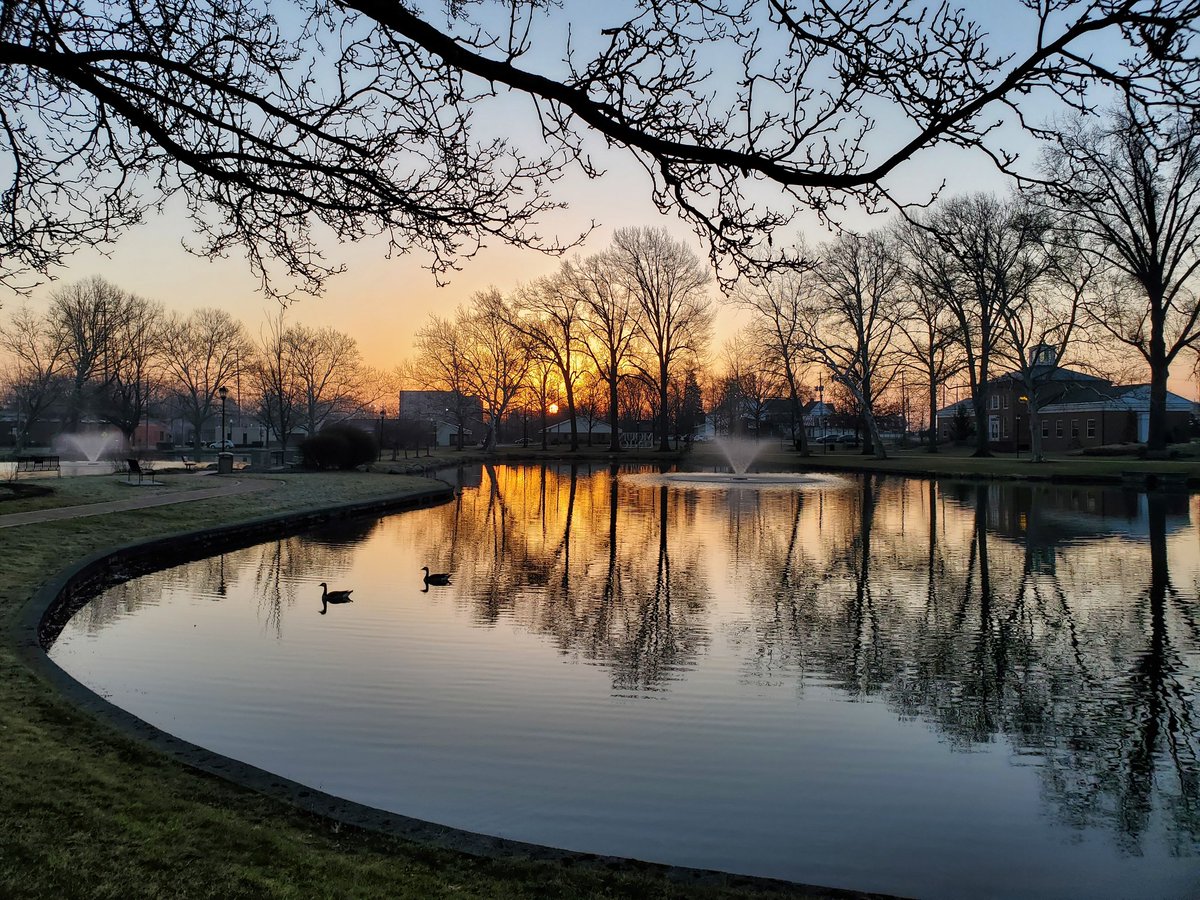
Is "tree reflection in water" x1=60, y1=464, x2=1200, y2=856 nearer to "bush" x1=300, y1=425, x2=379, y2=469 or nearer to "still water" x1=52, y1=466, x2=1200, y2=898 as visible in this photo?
"still water" x1=52, y1=466, x2=1200, y2=898

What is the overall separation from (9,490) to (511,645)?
1667cm

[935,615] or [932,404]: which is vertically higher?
[932,404]

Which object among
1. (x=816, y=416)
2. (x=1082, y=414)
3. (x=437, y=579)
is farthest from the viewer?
(x=816, y=416)

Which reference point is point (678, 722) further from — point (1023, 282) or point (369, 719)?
point (1023, 282)

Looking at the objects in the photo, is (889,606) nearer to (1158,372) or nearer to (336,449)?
(336,449)

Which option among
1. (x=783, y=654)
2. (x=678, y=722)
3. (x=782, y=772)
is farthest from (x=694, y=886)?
(x=783, y=654)

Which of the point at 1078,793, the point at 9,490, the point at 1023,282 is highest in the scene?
the point at 1023,282

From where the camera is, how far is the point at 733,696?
8570 mm

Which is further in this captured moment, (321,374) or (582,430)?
(582,430)

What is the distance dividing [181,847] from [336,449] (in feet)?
120

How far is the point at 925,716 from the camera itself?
7.97 metres

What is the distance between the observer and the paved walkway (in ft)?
57.6

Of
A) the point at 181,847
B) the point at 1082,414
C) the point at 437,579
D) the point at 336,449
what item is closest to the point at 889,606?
the point at 437,579

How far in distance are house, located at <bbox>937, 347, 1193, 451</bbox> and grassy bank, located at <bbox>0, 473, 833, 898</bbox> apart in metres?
62.3
